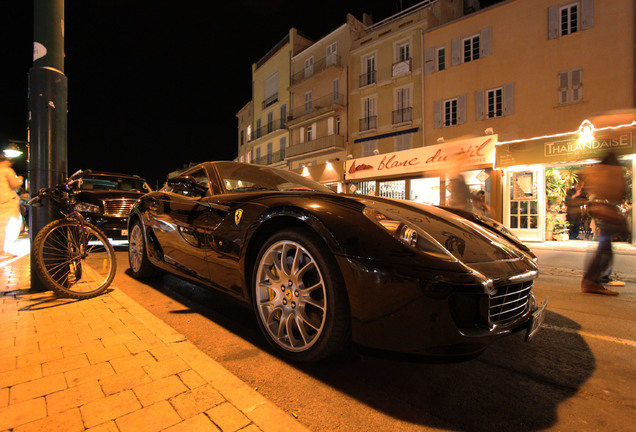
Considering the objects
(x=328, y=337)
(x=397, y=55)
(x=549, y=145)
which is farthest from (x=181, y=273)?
(x=397, y=55)

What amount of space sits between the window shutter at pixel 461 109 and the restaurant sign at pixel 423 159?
3394 millimetres

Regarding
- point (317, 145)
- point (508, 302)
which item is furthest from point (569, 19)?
→ point (508, 302)

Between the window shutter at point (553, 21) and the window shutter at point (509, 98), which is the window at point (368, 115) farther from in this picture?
the window shutter at point (553, 21)

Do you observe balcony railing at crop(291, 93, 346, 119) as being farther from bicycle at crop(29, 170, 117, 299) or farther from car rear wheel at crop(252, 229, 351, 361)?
car rear wheel at crop(252, 229, 351, 361)

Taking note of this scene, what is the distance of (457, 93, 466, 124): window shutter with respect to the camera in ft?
53.0

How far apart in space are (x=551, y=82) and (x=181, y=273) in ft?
53.6

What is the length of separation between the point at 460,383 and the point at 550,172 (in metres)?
13.7

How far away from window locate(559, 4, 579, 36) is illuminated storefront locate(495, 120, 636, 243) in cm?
546

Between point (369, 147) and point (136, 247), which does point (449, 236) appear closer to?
point (136, 247)

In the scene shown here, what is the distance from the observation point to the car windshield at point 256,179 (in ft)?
9.64

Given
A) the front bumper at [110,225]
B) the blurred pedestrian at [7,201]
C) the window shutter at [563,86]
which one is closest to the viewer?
the blurred pedestrian at [7,201]

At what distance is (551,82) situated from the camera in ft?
44.9

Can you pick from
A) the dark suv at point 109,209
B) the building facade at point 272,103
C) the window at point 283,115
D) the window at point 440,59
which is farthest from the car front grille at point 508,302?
the window at point 283,115

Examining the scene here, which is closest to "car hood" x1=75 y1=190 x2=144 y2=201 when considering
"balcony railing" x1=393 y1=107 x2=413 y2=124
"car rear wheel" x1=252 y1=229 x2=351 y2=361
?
"car rear wheel" x1=252 y1=229 x2=351 y2=361
